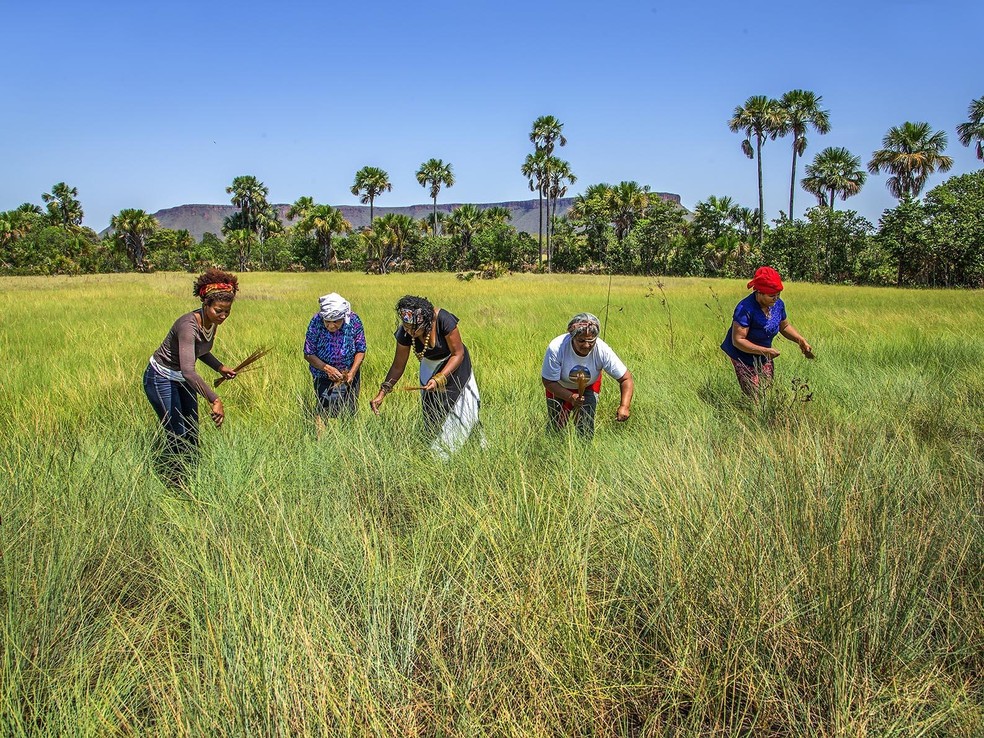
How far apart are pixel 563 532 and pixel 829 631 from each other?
97 centimetres

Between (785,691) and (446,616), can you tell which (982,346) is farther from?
(446,616)

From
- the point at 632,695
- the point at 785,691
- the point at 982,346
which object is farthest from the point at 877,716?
the point at 982,346

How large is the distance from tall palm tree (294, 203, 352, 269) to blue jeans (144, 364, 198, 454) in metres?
58.1

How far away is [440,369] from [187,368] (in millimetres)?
1606

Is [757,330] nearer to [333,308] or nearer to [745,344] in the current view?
[745,344]

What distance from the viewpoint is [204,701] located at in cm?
185

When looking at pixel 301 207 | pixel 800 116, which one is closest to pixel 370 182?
pixel 301 207

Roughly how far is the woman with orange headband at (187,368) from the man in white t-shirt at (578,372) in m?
2.13

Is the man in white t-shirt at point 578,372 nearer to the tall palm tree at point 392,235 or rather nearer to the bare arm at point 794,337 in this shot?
the bare arm at point 794,337

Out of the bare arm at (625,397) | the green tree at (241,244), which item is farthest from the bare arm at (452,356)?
the green tree at (241,244)

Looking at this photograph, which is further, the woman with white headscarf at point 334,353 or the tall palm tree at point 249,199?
the tall palm tree at point 249,199

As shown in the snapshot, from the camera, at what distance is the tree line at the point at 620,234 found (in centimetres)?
3216

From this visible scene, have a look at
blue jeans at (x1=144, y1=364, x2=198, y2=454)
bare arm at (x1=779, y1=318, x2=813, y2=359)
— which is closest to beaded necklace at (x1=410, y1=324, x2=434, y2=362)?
blue jeans at (x1=144, y1=364, x2=198, y2=454)

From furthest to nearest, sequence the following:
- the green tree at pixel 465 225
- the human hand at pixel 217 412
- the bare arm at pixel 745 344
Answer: the green tree at pixel 465 225
the bare arm at pixel 745 344
the human hand at pixel 217 412
